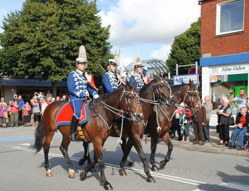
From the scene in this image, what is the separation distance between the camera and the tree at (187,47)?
38606 mm

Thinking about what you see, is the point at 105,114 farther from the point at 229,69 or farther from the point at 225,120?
the point at 229,69

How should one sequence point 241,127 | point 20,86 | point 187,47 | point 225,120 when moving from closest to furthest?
point 241,127
point 225,120
point 20,86
point 187,47

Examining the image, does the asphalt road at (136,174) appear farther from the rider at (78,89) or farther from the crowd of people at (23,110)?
the crowd of people at (23,110)

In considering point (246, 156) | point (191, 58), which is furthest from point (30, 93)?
point (246, 156)

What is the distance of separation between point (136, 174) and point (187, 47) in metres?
34.9

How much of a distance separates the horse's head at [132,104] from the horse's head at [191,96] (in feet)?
10.8

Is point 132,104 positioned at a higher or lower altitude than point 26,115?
higher

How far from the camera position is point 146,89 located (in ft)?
23.0

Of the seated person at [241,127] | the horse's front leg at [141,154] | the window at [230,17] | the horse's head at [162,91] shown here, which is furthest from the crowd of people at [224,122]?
the window at [230,17]

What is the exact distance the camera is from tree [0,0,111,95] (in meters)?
24.8

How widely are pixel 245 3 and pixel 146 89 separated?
10032 mm

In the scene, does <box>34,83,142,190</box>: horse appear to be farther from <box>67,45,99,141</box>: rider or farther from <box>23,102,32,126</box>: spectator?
<box>23,102,32,126</box>: spectator

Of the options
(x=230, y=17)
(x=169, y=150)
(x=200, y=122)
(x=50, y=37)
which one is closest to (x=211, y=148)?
(x=200, y=122)

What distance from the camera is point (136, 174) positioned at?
6.79m
